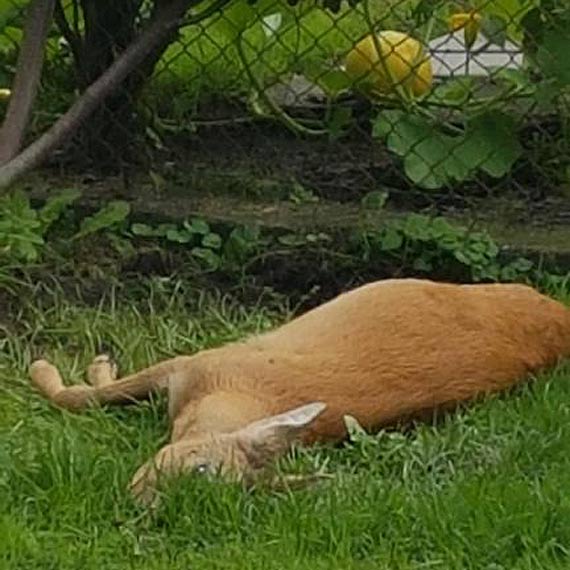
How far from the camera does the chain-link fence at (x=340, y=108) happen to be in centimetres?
493

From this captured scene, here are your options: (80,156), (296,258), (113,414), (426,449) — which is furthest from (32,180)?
(426,449)

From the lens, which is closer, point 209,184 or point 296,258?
point 296,258

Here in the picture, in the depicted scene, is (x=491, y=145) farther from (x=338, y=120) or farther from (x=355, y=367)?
(x=355, y=367)

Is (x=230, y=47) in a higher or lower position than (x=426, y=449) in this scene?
higher

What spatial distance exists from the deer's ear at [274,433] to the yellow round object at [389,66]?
79.3 inches

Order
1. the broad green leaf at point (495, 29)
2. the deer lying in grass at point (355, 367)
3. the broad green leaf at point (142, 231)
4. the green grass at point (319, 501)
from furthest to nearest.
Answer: the broad green leaf at point (495, 29) → the broad green leaf at point (142, 231) → the deer lying in grass at point (355, 367) → the green grass at point (319, 501)

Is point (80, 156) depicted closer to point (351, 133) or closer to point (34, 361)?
point (351, 133)

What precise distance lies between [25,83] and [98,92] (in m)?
0.22

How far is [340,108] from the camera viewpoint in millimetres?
5266

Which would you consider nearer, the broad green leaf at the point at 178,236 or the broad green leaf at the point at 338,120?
the broad green leaf at the point at 178,236

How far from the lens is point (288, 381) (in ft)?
12.0

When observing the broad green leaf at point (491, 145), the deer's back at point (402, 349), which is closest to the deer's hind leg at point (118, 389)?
the deer's back at point (402, 349)

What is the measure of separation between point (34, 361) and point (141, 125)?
132 centimetres

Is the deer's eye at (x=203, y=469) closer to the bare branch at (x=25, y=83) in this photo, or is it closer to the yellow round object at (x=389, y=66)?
the bare branch at (x=25, y=83)
